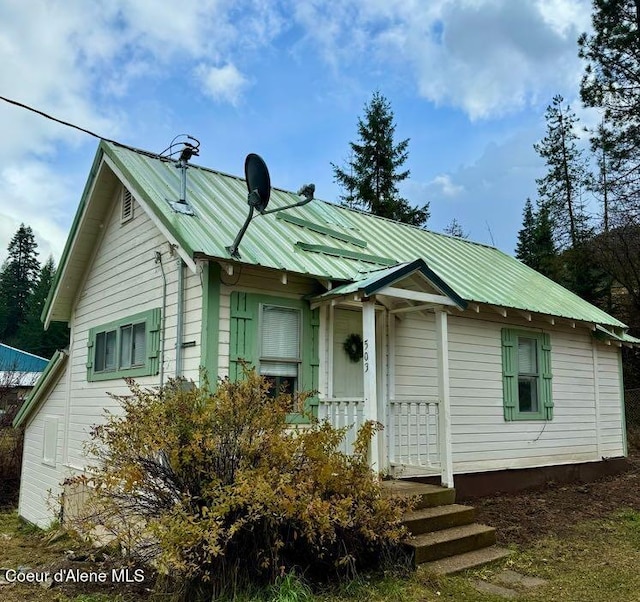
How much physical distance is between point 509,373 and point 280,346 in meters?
4.43

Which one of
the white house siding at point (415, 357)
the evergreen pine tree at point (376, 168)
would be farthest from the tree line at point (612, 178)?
the white house siding at point (415, 357)

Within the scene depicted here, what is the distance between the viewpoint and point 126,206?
8.80m

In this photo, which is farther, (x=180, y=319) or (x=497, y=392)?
(x=497, y=392)

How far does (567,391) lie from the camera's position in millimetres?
10523

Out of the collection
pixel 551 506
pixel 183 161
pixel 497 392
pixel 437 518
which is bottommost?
pixel 551 506

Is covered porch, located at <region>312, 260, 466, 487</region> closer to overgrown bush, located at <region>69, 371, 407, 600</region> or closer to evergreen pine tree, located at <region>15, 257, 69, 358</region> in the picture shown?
overgrown bush, located at <region>69, 371, 407, 600</region>

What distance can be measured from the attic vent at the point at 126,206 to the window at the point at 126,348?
5.03 ft

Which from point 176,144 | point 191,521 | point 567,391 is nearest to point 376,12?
point 176,144

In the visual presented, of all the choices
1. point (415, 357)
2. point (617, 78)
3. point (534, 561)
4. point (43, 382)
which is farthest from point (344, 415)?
point (617, 78)

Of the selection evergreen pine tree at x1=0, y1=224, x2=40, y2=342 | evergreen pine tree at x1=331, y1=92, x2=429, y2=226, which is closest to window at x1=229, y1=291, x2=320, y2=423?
evergreen pine tree at x1=331, y1=92, x2=429, y2=226

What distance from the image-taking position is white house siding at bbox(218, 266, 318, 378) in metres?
6.52

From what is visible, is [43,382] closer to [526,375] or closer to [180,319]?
[180,319]

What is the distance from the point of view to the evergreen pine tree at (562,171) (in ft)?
87.6

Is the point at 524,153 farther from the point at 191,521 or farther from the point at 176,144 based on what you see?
the point at 191,521
